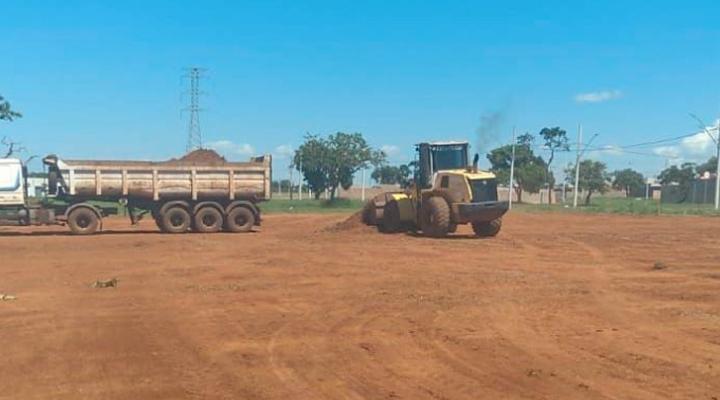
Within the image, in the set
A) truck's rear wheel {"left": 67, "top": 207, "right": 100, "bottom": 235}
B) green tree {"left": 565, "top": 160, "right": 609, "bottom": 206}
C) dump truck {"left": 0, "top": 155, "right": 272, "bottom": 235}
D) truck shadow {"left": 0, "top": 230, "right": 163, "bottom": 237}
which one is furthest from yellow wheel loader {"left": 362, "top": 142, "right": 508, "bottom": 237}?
green tree {"left": 565, "top": 160, "right": 609, "bottom": 206}

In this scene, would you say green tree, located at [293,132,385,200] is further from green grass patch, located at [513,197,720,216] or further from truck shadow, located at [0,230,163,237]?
truck shadow, located at [0,230,163,237]

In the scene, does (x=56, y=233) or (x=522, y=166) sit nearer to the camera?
(x=56, y=233)

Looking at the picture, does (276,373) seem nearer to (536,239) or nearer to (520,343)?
(520,343)

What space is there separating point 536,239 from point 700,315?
15.8 meters

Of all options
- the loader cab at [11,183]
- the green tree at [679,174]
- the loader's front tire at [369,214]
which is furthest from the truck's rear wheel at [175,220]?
the green tree at [679,174]

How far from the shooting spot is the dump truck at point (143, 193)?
27844 mm

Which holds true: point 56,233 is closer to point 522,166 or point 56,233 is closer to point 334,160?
point 334,160

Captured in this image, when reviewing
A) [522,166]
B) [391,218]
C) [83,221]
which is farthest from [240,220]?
[522,166]

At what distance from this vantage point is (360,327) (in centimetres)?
1016

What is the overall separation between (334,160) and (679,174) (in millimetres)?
50808

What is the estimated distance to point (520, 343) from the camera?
30.0 feet

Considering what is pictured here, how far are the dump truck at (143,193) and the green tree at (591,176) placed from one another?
76.8 meters

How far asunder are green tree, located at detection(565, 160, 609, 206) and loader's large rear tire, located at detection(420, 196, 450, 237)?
77.6 metres

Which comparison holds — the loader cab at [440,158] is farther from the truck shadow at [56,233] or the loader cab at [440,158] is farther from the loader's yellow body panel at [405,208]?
the truck shadow at [56,233]
